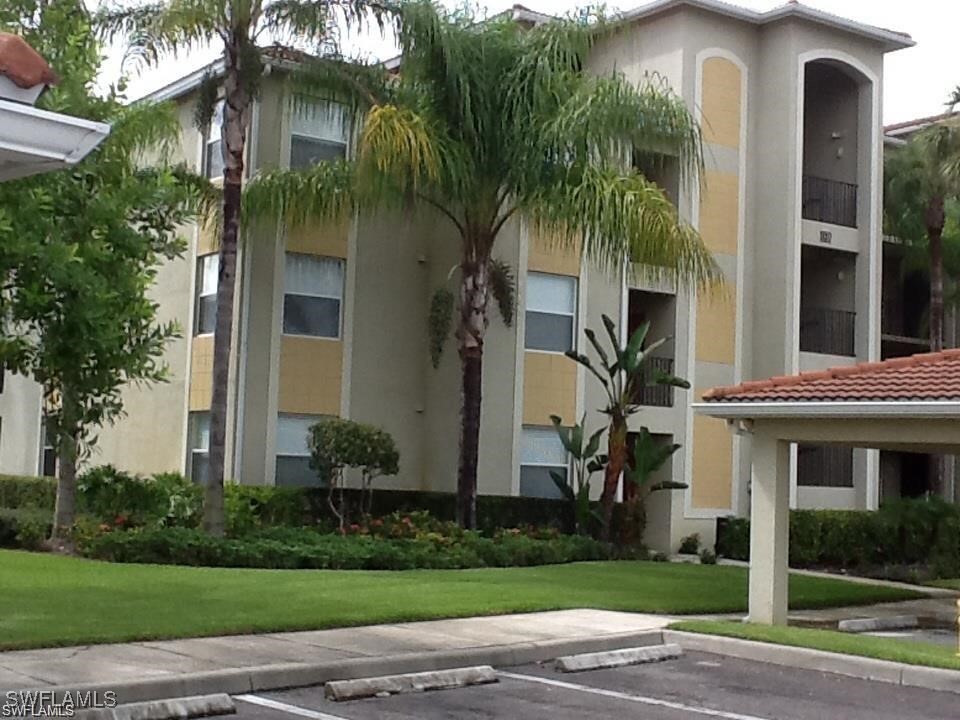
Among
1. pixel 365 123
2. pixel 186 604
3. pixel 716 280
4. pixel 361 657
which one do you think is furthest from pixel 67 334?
pixel 716 280

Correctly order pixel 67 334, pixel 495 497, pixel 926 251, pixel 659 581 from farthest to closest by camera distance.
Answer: pixel 926 251 → pixel 495 497 → pixel 659 581 → pixel 67 334

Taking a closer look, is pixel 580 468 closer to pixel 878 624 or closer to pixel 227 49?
pixel 878 624

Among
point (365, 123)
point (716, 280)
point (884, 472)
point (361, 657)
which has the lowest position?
point (361, 657)

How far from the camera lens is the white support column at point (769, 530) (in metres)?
15.4

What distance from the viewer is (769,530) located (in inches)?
608

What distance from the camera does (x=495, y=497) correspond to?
79.3 feet

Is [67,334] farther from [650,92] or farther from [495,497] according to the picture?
[495,497]

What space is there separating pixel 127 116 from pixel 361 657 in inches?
239

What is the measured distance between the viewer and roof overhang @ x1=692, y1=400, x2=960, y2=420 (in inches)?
546

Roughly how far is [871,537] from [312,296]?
12.3 m

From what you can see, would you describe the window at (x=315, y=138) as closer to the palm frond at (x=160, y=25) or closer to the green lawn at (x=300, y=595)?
the palm frond at (x=160, y=25)

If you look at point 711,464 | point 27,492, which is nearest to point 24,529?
point 27,492

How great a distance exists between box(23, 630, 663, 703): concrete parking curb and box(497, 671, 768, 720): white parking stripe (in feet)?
1.50

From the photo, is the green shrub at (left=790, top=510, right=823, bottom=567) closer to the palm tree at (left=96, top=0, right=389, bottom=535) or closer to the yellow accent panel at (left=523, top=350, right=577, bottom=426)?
the yellow accent panel at (left=523, top=350, right=577, bottom=426)
